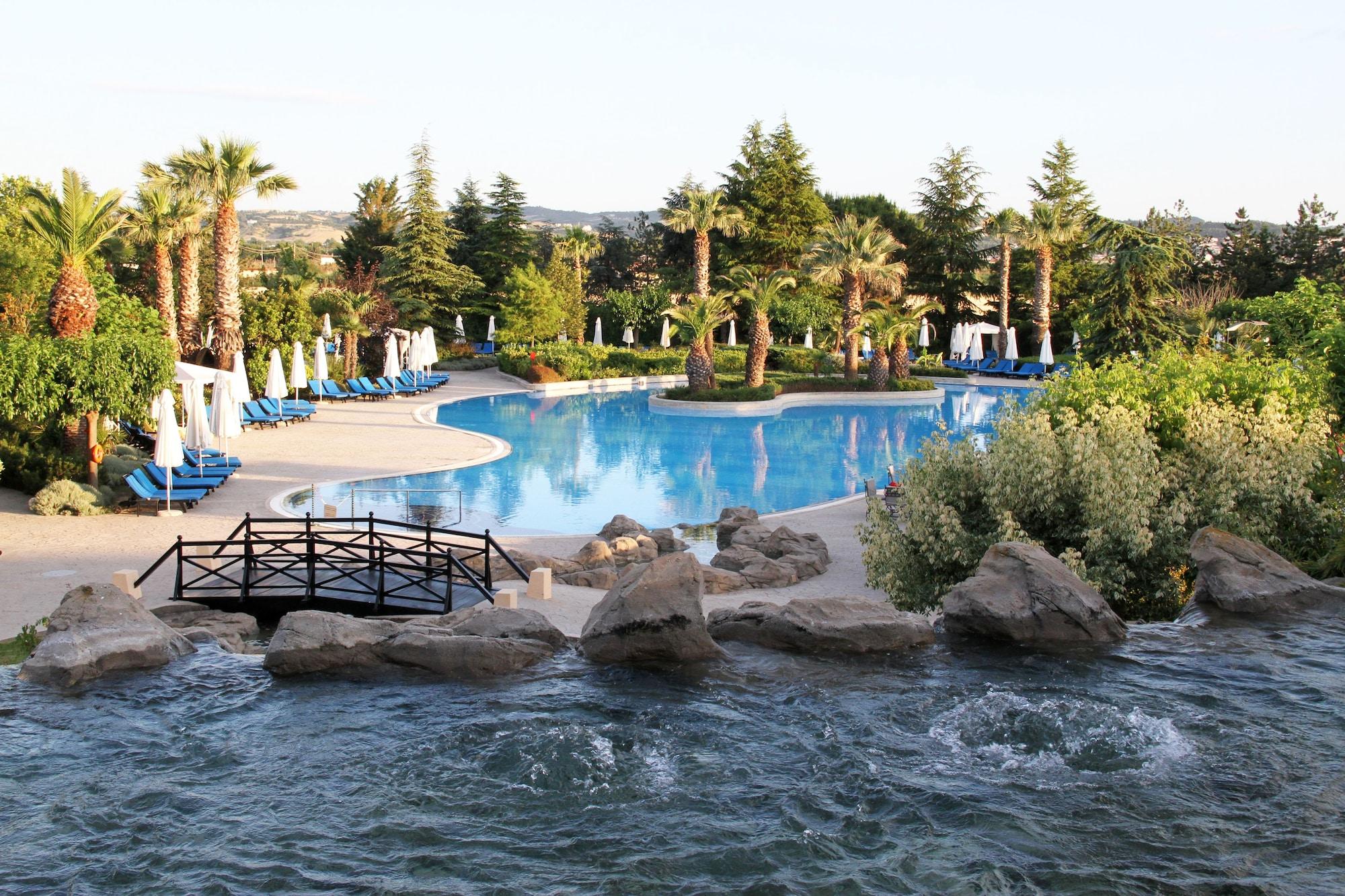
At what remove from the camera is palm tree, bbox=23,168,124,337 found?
1864 centimetres

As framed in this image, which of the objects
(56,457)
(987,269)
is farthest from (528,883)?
(987,269)

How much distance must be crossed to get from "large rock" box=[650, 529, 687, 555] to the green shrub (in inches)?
353

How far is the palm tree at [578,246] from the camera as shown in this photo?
191 ft

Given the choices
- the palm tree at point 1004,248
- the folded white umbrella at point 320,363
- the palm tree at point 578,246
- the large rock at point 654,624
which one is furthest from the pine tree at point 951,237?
the large rock at point 654,624

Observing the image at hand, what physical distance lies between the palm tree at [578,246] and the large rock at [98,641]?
4707 centimetres

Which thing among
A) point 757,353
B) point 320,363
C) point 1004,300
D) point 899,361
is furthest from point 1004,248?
point 320,363

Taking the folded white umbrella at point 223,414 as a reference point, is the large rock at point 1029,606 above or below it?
below

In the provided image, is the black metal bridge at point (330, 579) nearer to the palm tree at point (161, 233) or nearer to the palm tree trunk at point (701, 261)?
the palm tree at point (161, 233)

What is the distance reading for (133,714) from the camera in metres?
9.18

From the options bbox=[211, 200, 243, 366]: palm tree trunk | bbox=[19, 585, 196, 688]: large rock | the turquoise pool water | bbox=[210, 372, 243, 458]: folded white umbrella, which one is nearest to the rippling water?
bbox=[19, 585, 196, 688]: large rock

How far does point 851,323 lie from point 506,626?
3210 centimetres

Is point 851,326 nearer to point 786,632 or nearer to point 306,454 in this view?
point 306,454

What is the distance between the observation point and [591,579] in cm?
1445

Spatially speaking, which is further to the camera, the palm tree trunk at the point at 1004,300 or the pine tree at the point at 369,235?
the pine tree at the point at 369,235
